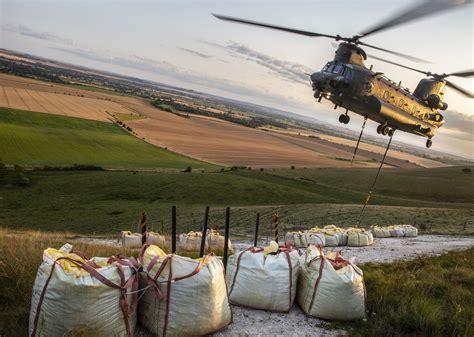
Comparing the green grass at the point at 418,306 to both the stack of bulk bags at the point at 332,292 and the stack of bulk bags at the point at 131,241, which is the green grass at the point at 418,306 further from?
the stack of bulk bags at the point at 131,241

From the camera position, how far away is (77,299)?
4125 millimetres

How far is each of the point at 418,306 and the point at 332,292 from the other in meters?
1.22

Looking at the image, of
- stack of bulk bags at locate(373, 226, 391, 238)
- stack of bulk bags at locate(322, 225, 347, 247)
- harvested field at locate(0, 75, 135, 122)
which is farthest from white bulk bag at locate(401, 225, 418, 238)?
harvested field at locate(0, 75, 135, 122)

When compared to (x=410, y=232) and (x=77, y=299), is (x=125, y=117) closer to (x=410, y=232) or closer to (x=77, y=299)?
(x=410, y=232)

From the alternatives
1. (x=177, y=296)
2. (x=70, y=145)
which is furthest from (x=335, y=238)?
(x=70, y=145)

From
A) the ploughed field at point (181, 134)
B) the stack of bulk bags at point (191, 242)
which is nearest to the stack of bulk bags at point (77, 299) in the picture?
the stack of bulk bags at point (191, 242)

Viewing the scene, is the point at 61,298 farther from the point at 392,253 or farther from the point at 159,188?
the point at 159,188

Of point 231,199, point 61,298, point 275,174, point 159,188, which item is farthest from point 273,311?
point 275,174

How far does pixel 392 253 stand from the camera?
48.4 ft

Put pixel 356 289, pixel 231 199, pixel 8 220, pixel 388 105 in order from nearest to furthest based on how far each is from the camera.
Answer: pixel 356 289, pixel 388 105, pixel 8 220, pixel 231 199

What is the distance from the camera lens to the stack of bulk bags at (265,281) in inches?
222

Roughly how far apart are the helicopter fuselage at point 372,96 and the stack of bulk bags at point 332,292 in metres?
12.9

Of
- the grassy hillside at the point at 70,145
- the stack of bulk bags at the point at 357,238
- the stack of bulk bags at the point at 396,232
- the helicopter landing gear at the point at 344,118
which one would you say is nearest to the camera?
the stack of bulk bags at the point at 357,238

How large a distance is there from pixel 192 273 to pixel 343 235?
13381mm
